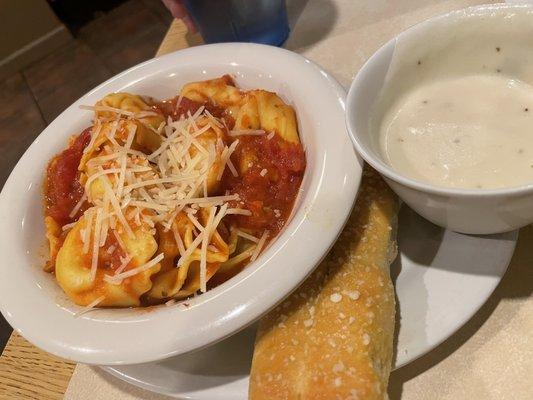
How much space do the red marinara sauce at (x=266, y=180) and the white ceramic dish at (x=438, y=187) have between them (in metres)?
0.19

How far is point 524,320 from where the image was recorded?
84 cm

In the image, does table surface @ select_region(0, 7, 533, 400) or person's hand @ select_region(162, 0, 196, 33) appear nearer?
table surface @ select_region(0, 7, 533, 400)

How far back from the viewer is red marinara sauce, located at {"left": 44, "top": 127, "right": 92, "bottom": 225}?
1046 mm

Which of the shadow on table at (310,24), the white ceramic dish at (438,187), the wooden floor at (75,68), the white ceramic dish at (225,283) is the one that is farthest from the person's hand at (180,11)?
the wooden floor at (75,68)

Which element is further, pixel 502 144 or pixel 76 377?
pixel 76 377

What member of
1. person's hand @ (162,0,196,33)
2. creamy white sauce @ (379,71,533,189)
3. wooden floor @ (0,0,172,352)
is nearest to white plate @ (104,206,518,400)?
creamy white sauce @ (379,71,533,189)

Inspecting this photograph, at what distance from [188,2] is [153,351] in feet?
3.09

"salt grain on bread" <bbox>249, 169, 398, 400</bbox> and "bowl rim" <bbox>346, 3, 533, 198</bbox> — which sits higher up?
"bowl rim" <bbox>346, 3, 533, 198</bbox>

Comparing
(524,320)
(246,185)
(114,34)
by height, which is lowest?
(114,34)

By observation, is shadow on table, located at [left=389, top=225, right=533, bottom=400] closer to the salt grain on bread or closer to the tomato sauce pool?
the salt grain on bread

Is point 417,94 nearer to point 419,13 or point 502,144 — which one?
point 502,144

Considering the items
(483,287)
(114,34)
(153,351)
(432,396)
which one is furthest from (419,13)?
(114,34)

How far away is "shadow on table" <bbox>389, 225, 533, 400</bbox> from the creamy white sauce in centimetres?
20

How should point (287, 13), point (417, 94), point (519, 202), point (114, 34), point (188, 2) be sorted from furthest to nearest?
point (114, 34) → point (287, 13) → point (188, 2) → point (417, 94) → point (519, 202)
